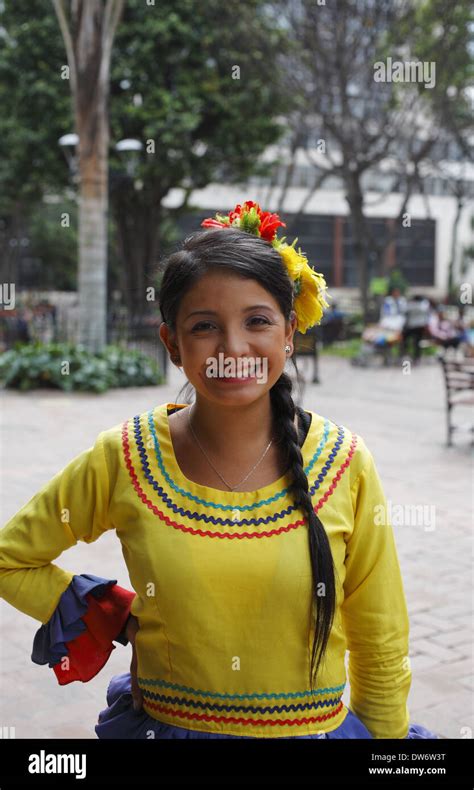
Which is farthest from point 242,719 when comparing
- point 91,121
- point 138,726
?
point 91,121

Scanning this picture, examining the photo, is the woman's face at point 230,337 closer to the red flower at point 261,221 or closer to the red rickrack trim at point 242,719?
the red flower at point 261,221

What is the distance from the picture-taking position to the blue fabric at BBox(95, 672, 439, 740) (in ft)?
6.03

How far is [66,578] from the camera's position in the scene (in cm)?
197

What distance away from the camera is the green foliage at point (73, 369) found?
44.6 ft

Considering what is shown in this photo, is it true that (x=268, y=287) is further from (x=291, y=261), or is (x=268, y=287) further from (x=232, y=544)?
(x=232, y=544)

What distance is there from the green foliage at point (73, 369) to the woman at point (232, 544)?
1153cm

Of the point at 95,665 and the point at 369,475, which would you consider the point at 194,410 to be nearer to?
the point at 369,475

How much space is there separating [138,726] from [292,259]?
3.37ft

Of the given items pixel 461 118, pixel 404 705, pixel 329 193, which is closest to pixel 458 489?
pixel 404 705

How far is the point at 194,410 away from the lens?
6.54ft

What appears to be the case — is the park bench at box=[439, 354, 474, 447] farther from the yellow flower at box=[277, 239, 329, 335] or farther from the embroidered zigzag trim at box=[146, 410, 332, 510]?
the embroidered zigzag trim at box=[146, 410, 332, 510]

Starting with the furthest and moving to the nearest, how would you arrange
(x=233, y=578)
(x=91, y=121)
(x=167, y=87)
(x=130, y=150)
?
1. (x=167, y=87)
2. (x=130, y=150)
3. (x=91, y=121)
4. (x=233, y=578)
